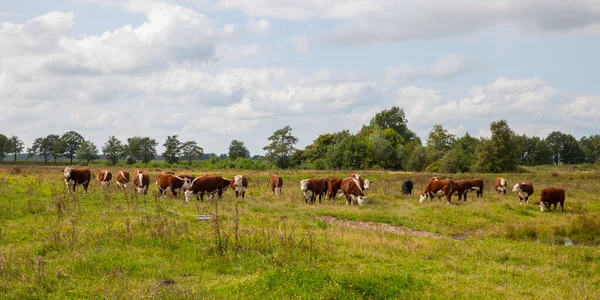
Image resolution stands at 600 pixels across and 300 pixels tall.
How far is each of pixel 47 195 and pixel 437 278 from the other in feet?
69.8

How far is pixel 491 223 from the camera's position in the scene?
2186 cm

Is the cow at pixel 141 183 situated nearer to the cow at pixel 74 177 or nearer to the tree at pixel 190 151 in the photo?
the cow at pixel 74 177

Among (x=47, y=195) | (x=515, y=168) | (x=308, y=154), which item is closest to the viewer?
(x=47, y=195)

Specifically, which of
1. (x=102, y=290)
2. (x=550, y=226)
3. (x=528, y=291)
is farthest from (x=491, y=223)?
(x=102, y=290)

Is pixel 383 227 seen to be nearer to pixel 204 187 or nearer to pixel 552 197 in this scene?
pixel 204 187

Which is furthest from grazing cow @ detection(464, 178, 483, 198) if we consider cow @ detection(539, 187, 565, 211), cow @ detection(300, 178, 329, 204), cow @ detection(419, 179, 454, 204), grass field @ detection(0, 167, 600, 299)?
grass field @ detection(0, 167, 600, 299)

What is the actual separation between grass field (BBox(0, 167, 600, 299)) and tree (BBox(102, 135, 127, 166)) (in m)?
98.6

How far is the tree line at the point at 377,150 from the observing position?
234ft

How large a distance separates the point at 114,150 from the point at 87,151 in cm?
938

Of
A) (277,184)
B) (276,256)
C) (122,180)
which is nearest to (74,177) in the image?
(122,180)

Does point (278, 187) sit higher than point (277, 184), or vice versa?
point (277, 184)

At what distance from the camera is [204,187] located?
26703 millimetres

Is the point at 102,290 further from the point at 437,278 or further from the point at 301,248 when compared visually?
the point at 437,278

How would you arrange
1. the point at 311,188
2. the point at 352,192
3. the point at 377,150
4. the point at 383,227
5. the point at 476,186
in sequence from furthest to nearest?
the point at 377,150, the point at 476,186, the point at 311,188, the point at 352,192, the point at 383,227
